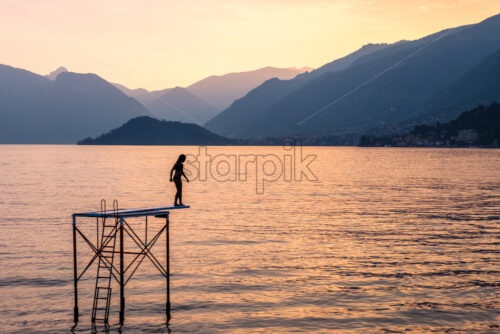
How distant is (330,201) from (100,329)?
5489 cm

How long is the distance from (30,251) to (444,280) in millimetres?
28890

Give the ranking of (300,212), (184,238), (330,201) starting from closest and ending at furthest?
(184,238) → (300,212) → (330,201)

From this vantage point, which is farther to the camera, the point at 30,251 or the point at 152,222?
the point at 152,222

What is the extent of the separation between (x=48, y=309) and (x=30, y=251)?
1389 cm

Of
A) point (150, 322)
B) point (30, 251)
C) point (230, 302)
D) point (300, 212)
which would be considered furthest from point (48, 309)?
point (300, 212)

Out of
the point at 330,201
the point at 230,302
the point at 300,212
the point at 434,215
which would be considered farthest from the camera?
the point at 330,201

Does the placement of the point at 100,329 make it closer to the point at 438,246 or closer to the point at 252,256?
the point at 252,256

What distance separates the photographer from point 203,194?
88.1 m

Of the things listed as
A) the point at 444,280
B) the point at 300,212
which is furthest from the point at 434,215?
the point at 444,280

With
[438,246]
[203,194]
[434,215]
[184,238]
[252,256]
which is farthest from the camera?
[203,194]

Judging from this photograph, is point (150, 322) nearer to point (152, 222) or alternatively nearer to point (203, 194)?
point (152, 222)

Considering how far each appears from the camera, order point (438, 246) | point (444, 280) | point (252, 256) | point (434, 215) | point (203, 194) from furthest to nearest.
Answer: point (203, 194)
point (434, 215)
point (438, 246)
point (252, 256)
point (444, 280)

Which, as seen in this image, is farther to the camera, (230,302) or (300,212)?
(300,212)

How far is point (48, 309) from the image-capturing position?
2608 cm
